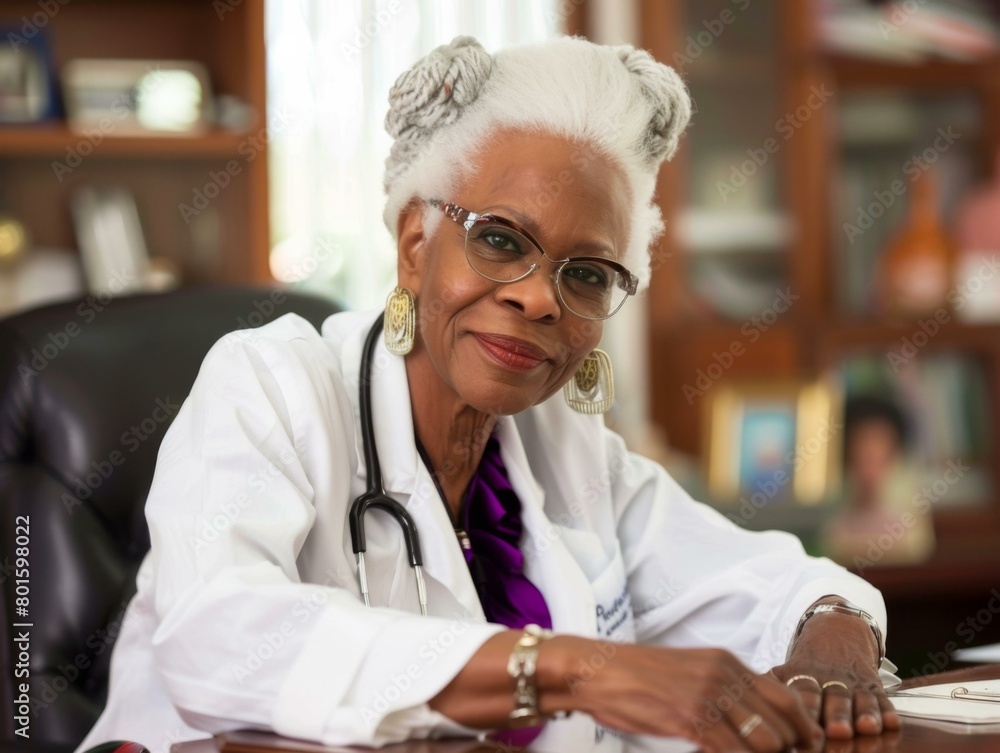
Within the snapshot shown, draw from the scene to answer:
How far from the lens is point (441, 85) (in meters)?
1.38

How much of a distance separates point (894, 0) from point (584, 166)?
2.44 meters

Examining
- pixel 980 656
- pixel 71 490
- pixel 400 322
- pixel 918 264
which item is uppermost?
pixel 400 322

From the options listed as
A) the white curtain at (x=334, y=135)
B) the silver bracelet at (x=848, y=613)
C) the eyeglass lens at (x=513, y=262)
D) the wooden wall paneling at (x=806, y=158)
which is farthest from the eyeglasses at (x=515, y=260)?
the wooden wall paneling at (x=806, y=158)

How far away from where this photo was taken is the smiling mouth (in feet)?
4.54

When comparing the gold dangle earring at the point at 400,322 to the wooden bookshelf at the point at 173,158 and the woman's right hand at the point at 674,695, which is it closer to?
the woman's right hand at the point at 674,695

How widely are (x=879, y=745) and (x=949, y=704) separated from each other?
172 millimetres

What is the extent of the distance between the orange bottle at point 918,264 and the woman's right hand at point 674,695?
2614mm

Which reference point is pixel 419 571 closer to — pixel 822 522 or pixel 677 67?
pixel 822 522

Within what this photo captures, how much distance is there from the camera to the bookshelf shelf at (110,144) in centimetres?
272

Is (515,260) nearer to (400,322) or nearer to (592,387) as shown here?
(400,322)

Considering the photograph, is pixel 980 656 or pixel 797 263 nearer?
pixel 980 656

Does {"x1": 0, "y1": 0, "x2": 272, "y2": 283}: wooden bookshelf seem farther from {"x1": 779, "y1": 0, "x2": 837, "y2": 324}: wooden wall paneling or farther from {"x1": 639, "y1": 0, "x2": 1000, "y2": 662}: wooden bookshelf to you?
{"x1": 779, "y1": 0, "x2": 837, "y2": 324}: wooden wall paneling

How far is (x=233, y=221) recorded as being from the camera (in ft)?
9.71

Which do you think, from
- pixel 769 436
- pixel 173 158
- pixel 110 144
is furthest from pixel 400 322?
pixel 769 436
